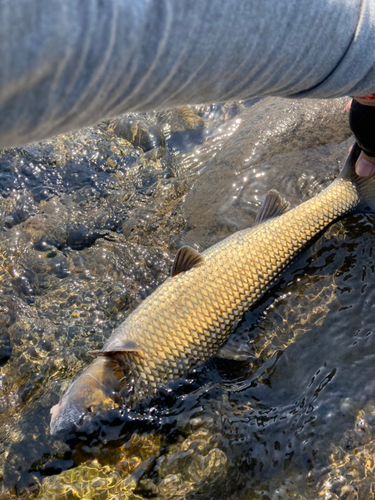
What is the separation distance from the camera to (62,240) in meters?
3.95

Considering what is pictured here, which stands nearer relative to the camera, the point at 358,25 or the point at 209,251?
the point at 358,25

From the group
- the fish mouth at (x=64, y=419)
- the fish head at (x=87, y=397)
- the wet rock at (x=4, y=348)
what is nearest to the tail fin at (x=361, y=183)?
the fish head at (x=87, y=397)

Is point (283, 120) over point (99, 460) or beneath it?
over

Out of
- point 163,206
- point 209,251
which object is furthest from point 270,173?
point 209,251

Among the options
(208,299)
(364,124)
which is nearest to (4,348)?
(208,299)

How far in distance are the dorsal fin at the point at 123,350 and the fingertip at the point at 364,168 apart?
2486mm

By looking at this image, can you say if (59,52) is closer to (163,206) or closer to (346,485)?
(346,485)

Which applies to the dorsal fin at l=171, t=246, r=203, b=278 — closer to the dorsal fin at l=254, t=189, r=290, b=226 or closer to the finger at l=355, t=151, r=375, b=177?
the dorsal fin at l=254, t=189, r=290, b=226

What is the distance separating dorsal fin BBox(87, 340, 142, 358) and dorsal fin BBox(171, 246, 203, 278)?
0.61m

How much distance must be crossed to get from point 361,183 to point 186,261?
1807 millimetres

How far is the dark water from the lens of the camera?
8.66ft

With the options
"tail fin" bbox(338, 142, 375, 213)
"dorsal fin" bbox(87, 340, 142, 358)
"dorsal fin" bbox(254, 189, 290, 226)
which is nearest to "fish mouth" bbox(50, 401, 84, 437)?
"dorsal fin" bbox(87, 340, 142, 358)

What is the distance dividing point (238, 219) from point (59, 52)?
3153 millimetres

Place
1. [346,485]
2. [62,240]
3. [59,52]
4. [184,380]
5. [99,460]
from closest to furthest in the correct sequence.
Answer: [59,52] → [346,485] → [99,460] → [184,380] → [62,240]
